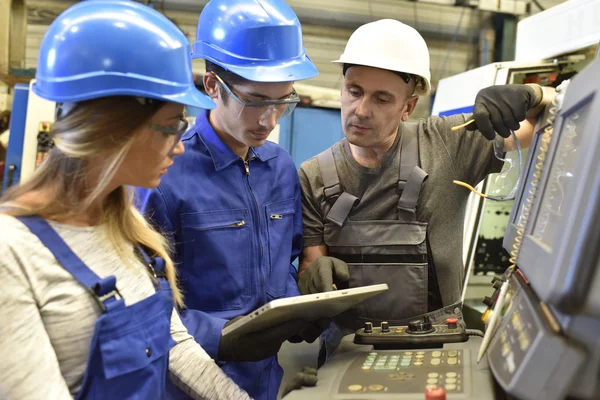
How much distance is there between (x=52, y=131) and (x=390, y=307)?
3.14 feet

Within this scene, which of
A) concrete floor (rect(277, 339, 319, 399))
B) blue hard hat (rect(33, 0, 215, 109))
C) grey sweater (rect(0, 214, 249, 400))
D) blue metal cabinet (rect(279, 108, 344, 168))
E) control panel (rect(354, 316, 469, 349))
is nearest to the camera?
grey sweater (rect(0, 214, 249, 400))

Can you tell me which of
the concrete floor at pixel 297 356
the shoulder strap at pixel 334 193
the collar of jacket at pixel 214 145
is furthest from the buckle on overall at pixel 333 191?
the concrete floor at pixel 297 356

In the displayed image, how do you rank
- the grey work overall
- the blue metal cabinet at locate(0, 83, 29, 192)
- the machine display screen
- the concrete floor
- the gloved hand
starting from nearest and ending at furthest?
the machine display screen → the gloved hand → the grey work overall → the concrete floor → the blue metal cabinet at locate(0, 83, 29, 192)

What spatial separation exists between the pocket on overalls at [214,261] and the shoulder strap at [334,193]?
297 millimetres

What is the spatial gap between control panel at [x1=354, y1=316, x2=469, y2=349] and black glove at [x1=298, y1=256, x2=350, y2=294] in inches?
8.8

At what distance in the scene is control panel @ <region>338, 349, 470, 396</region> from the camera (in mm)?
804

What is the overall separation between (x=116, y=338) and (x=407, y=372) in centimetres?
46

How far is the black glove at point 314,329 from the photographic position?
4.16 ft

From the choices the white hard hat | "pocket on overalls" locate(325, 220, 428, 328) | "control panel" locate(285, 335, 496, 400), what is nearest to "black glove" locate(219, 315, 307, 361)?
"control panel" locate(285, 335, 496, 400)

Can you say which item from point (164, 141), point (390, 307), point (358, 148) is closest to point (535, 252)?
point (164, 141)

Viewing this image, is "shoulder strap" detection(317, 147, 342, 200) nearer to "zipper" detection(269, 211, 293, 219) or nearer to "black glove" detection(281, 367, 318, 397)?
"zipper" detection(269, 211, 293, 219)

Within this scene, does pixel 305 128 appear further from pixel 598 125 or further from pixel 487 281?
pixel 598 125

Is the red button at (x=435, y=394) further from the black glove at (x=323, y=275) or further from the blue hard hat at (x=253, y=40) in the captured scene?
the blue hard hat at (x=253, y=40)

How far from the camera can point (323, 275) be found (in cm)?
133
